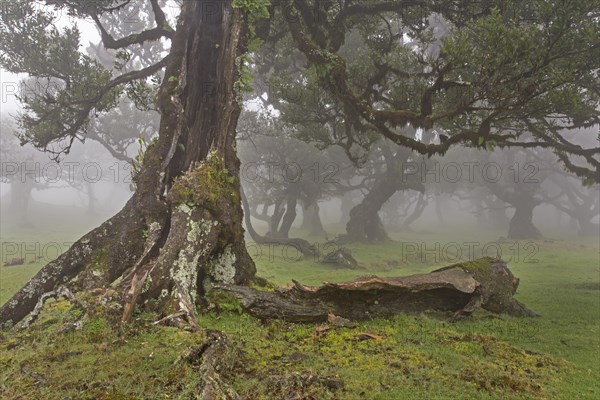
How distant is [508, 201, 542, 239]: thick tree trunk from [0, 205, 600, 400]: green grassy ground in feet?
121

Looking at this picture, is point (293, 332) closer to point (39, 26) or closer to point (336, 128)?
point (336, 128)

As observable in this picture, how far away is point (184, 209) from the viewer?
9133 millimetres

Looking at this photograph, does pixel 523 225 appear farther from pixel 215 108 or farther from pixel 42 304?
pixel 42 304

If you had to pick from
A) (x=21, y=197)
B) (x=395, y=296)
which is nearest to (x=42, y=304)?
(x=395, y=296)

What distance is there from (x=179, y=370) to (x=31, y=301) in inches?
237

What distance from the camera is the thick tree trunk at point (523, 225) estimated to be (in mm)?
43469

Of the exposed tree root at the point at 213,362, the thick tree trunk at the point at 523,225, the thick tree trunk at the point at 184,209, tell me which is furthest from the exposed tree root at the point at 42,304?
the thick tree trunk at the point at 523,225

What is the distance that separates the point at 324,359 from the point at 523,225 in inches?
1793

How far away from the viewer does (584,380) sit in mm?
6570

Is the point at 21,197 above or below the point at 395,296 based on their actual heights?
above

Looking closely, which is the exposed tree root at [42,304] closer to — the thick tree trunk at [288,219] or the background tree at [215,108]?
the background tree at [215,108]

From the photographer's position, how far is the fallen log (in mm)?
8266

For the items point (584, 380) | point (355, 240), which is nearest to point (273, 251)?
point (355, 240)

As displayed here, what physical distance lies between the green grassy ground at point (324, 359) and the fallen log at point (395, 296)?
30cm
